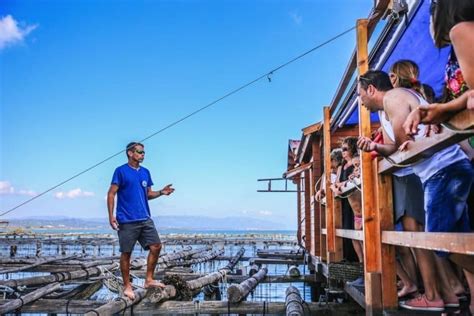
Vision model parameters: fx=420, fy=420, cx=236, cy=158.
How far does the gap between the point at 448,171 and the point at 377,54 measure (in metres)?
2.06

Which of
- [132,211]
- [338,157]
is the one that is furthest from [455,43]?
[338,157]

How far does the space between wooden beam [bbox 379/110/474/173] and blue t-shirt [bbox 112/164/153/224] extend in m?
3.23

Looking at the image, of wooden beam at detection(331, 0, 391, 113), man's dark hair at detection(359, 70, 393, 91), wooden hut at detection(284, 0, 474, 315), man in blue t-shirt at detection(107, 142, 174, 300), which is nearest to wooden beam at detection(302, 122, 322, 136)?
wooden beam at detection(331, 0, 391, 113)

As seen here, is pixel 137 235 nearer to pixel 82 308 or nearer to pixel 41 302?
pixel 82 308

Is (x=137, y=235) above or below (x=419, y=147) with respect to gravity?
below

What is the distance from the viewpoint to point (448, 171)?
2516 millimetres

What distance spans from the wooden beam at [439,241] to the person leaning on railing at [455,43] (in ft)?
1.98

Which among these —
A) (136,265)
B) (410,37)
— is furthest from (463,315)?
(136,265)

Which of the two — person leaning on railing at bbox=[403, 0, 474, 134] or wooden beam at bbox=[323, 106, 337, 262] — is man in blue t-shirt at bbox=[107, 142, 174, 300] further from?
person leaning on railing at bbox=[403, 0, 474, 134]

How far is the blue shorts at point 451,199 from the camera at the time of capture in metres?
A: 2.46

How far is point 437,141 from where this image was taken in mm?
1985

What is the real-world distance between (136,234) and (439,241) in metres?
3.76

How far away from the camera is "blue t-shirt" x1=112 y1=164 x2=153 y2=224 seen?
5133 millimetres

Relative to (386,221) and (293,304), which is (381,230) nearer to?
(386,221)
